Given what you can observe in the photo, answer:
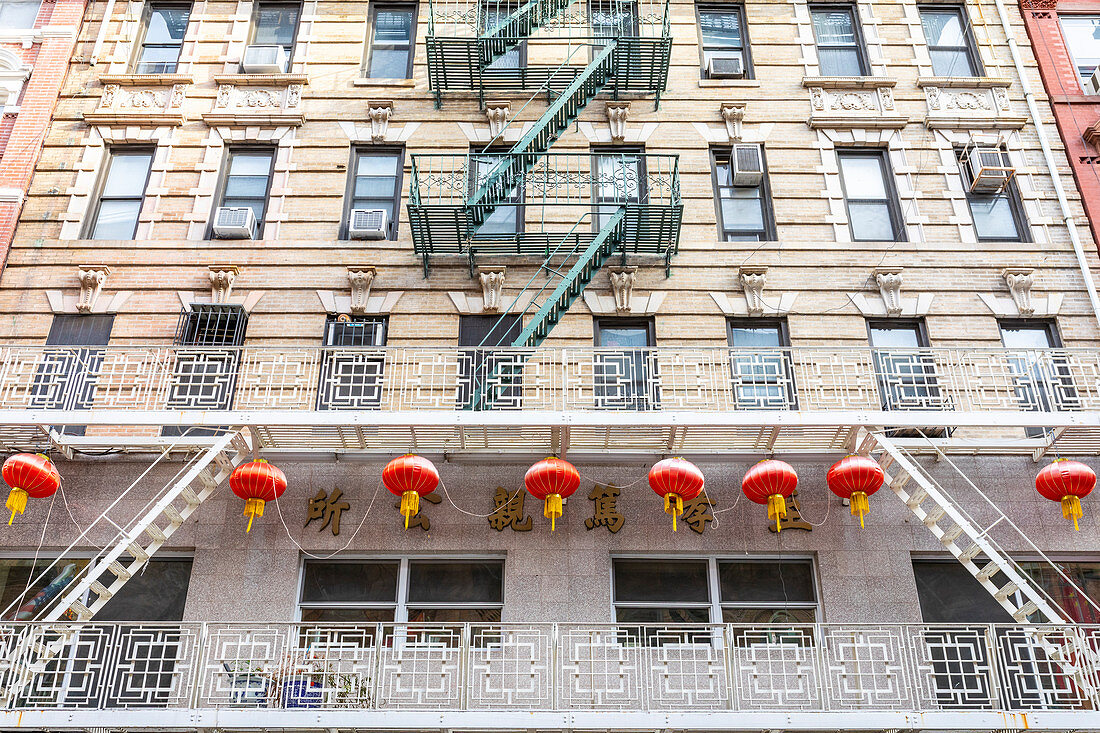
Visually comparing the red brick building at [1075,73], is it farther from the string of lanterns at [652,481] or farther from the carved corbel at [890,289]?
the string of lanterns at [652,481]

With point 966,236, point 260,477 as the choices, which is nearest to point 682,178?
point 966,236

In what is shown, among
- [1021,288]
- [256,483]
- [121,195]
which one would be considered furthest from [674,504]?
[121,195]

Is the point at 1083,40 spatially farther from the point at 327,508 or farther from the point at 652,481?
the point at 327,508

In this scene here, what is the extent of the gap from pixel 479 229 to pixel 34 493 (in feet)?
26.2

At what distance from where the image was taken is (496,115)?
56.7 feet

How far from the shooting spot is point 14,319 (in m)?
15.3

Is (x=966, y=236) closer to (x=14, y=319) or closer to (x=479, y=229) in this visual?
(x=479, y=229)

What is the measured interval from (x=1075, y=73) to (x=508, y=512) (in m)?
13.7

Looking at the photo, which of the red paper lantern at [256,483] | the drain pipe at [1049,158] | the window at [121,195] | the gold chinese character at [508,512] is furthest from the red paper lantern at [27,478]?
the drain pipe at [1049,158]

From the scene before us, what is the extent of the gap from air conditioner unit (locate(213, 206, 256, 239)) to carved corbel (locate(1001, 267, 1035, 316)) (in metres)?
12.6

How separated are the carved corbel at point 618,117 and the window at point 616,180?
27cm

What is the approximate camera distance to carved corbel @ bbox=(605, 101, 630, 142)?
17.2 m

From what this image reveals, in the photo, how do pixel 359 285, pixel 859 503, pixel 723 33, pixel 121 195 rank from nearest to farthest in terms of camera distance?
pixel 859 503
pixel 359 285
pixel 121 195
pixel 723 33

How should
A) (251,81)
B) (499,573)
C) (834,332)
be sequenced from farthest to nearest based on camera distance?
1. (251,81)
2. (834,332)
3. (499,573)
